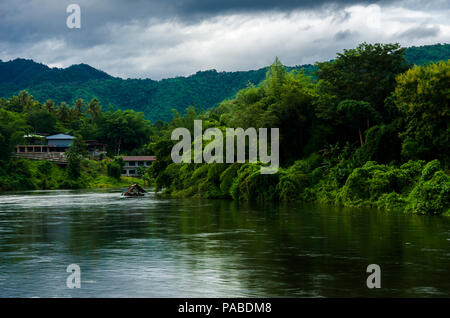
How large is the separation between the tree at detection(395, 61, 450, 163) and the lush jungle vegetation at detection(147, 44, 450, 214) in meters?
0.08

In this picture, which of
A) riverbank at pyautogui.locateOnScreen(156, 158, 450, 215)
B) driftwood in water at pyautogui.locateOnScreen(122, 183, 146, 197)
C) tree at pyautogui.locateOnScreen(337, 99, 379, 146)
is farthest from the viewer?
driftwood in water at pyautogui.locateOnScreen(122, 183, 146, 197)

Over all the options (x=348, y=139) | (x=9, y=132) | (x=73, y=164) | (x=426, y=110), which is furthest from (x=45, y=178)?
(x=426, y=110)

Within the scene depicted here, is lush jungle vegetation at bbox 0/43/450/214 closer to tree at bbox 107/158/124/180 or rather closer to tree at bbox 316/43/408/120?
tree at bbox 316/43/408/120

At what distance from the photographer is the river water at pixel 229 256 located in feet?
52.9

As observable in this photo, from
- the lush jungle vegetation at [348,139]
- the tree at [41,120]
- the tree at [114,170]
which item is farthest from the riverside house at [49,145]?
the lush jungle vegetation at [348,139]

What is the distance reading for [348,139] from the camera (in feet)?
208

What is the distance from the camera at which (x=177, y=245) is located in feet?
83.2

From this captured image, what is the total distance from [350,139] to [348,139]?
8.4 inches

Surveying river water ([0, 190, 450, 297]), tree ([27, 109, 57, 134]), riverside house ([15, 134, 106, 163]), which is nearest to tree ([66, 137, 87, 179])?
riverside house ([15, 134, 106, 163])

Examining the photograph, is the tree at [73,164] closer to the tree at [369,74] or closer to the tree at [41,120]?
the tree at [41,120]

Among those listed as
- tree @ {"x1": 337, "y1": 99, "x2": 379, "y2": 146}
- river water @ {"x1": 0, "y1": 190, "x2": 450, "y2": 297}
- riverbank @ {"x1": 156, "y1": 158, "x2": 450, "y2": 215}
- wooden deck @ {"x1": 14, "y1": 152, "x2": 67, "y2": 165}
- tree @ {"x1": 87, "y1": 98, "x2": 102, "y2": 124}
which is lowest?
river water @ {"x1": 0, "y1": 190, "x2": 450, "y2": 297}

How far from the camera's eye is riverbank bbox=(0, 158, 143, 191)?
114m

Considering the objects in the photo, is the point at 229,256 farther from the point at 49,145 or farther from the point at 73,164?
the point at 49,145
